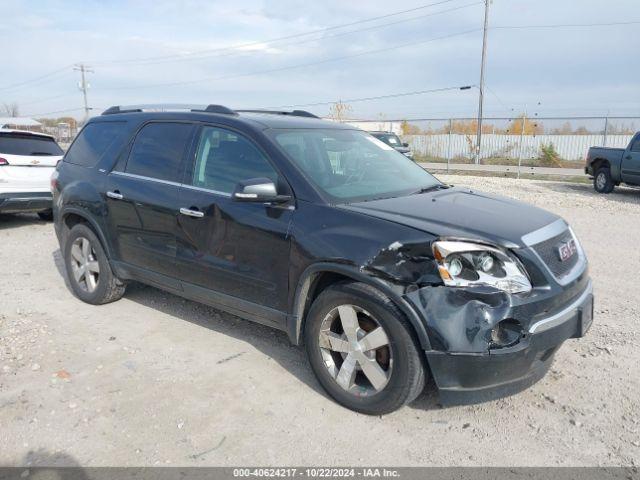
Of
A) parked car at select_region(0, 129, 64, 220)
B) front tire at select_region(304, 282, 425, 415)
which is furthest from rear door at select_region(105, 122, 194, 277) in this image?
parked car at select_region(0, 129, 64, 220)

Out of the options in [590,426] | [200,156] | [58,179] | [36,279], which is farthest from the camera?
[36,279]

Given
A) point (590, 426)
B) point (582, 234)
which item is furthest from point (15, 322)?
point (582, 234)

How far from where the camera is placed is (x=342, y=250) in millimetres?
3141

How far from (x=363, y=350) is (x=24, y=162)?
801cm

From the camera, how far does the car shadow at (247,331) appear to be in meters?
3.61

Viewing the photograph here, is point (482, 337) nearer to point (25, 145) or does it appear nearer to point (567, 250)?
point (567, 250)

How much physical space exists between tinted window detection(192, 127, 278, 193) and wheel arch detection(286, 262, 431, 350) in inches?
30.7

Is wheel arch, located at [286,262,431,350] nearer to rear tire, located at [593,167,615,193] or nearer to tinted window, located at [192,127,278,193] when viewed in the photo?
tinted window, located at [192,127,278,193]

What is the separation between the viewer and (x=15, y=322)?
4.77 meters

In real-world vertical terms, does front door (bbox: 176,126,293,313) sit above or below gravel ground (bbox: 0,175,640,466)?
above

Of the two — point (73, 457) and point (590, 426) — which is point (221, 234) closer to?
point (73, 457)

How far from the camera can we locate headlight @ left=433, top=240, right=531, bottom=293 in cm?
284

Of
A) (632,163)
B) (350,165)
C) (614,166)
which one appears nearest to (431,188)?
(350,165)

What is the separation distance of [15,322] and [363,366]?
11.3 feet
